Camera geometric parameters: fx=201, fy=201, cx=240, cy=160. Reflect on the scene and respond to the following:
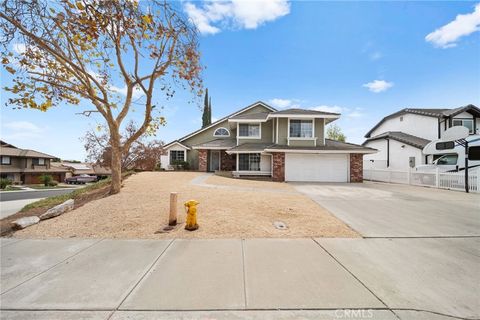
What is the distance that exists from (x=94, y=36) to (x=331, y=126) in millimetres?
42541

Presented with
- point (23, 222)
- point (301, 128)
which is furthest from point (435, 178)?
point (23, 222)

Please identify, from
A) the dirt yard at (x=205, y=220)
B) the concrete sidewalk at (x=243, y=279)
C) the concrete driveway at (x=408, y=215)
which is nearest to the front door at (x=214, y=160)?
the dirt yard at (x=205, y=220)

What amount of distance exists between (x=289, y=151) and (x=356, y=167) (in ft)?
17.2

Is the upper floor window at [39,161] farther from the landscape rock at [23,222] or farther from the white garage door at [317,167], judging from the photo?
the white garage door at [317,167]

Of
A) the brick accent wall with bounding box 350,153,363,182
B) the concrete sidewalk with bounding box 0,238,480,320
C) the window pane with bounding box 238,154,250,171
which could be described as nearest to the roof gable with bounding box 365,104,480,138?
the brick accent wall with bounding box 350,153,363,182

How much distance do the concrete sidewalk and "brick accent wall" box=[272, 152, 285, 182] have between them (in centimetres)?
1035

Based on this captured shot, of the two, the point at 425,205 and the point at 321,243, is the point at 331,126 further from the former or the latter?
the point at 321,243

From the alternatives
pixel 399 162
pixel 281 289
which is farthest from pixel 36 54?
pixel 399 162

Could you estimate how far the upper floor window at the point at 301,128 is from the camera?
1638 cm

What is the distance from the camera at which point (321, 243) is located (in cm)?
442

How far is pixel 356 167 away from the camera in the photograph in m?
15.0

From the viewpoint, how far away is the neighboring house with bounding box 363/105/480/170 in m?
18.8

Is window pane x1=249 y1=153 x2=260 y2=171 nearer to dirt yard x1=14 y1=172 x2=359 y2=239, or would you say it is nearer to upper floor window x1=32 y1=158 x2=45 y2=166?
dirt yard x1=14 y1=172 x2=359 y2=239

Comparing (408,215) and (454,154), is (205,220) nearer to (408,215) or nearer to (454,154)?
(408,215)
